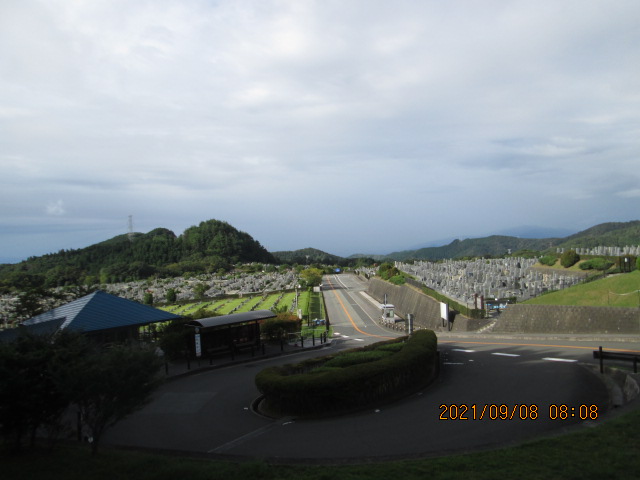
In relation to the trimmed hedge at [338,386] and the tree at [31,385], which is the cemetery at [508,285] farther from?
the tree at [31,385]

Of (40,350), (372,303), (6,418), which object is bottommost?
(372,303)

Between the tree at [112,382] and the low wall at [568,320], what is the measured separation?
2062 centimetres

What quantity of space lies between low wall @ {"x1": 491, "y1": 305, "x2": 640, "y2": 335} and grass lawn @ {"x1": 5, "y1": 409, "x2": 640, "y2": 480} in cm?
1535

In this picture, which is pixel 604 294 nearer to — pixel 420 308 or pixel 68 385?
pixel 420 308

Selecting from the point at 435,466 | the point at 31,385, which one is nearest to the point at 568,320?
the point at 435,466

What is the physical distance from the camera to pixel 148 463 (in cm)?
643

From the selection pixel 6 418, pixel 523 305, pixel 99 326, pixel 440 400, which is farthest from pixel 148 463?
pixel 523 305

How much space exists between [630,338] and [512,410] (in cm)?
1202

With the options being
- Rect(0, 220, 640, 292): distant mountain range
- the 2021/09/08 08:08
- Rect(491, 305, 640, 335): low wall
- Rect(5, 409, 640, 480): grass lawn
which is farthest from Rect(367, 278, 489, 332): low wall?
Rect(0, 220, 640, 292): distant mountain range

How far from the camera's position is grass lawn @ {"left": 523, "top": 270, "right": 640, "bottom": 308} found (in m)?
22.2

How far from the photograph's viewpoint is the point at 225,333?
18188mm

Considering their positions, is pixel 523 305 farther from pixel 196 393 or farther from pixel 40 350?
pixel 40 350

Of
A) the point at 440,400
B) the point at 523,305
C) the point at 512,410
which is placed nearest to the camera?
the point at 512,410

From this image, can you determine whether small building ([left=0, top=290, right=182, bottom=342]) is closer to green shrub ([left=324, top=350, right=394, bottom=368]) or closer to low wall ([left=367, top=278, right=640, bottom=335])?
green shrub ([left=324, top=350, right=394, bottom=368])
